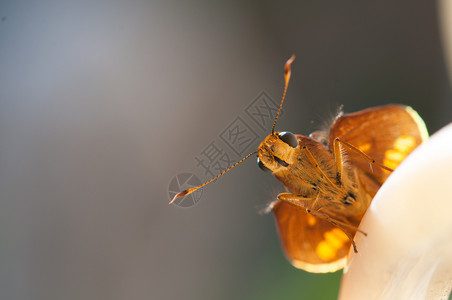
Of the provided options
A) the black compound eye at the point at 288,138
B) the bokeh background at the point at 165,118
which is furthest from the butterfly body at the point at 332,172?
the bokeh background at the point at 165,118

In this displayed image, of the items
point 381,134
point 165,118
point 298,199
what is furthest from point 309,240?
point 165,118

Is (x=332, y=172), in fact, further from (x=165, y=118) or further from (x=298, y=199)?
(x=165, y=118)

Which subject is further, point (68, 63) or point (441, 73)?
point (441, 73)

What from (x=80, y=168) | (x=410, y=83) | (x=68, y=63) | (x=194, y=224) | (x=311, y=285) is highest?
(x=68, y=63)

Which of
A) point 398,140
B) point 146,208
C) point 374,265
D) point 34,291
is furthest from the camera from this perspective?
point 146,208

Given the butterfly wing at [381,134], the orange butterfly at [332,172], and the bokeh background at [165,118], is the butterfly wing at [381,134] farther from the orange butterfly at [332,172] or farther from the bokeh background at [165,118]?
the bokeh background at [165,118]

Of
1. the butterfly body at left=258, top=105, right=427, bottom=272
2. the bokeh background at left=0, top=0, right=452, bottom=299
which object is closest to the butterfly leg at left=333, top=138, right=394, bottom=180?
the butterfly body at left=258, top=105, right=427, bottom=272

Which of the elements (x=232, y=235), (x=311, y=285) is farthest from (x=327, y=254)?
(x=232, y=235)

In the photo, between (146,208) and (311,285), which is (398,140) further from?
(146,208)
